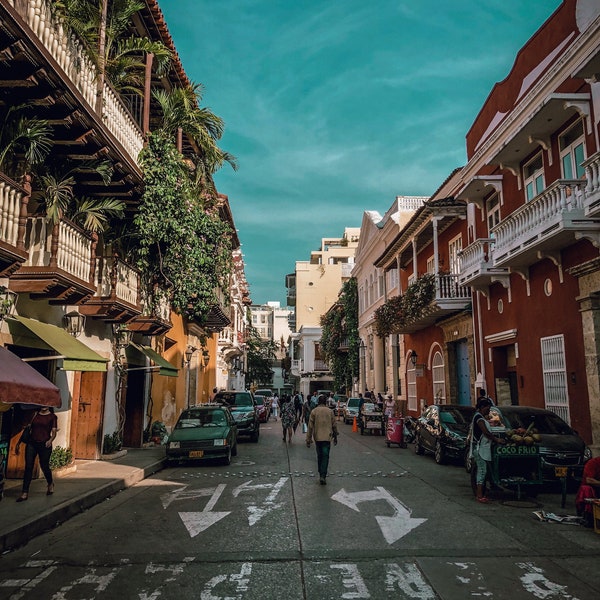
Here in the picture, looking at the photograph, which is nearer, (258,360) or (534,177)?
(534,177)

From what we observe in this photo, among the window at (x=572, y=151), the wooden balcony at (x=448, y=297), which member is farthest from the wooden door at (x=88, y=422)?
the window at (x=572, y=151)

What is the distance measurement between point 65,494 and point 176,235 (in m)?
7.55

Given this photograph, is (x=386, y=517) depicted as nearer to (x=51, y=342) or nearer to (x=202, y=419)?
(x=51, y=342)

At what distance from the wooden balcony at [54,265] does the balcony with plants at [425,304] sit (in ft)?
41.9

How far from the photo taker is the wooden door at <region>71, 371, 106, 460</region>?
14.1m

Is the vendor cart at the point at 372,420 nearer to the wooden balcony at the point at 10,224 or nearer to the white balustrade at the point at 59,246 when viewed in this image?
the white balustrade at the point at 59,246

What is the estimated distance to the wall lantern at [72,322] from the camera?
1235cm

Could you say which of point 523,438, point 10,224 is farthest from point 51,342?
point 523,438

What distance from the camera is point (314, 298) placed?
237ft

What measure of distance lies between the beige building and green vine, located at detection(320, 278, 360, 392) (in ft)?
51.7

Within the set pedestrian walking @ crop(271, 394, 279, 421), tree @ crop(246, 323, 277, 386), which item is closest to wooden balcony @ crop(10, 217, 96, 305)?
pedestrian walking @ crop(271, 394, 279, 421)

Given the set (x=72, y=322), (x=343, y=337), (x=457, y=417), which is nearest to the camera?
(x=72, y=322)

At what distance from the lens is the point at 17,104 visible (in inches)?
360

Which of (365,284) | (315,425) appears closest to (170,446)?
(315,425)
